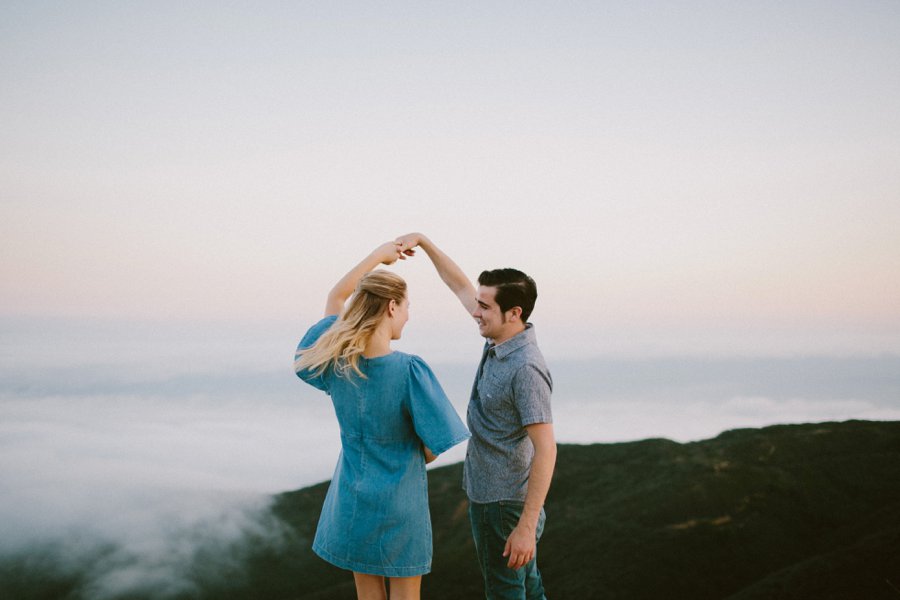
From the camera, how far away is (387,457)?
3141mm

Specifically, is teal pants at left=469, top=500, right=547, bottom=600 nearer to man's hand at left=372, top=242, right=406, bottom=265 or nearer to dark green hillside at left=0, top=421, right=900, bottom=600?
man's hand at left=372, top=242, right=406, bottom=265

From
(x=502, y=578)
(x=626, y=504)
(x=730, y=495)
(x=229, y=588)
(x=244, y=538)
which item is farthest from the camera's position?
(x=244, y=538)

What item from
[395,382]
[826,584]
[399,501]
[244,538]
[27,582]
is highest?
[395,382]

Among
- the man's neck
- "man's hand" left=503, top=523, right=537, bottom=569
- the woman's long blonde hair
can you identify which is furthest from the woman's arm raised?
"man's hand" left=503, top=523, right=537, bottom=569

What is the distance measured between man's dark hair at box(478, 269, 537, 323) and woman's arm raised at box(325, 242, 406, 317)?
70 cm

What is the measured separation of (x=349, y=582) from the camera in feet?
27.0

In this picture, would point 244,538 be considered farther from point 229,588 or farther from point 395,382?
point 395,382

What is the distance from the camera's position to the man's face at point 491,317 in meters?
3.52

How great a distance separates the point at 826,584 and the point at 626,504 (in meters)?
2.72

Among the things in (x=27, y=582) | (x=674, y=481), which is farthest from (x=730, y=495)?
(x=27, y=582)

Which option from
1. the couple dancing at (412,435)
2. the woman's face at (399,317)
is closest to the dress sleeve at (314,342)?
the couple dancing at (412,435)

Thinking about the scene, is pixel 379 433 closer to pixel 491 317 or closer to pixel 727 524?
pixel 491 317

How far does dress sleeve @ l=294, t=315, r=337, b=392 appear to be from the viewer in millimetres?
3248

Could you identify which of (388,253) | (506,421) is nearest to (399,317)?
(506,421)
